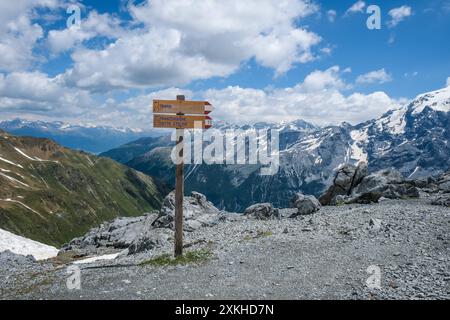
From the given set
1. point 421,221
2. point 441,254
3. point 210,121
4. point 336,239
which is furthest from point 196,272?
point 421,221

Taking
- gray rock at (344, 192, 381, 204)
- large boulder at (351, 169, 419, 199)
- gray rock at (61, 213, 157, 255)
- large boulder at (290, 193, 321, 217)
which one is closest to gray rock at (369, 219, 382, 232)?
large boulder at (290, 193, 321, 217)

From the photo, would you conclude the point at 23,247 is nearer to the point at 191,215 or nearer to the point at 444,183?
the point at 191,215

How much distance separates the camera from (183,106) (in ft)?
69.3

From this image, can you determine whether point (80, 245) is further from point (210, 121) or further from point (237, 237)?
point (210, 121)

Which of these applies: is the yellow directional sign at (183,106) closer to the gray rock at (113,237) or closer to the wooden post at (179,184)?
the wooden post at (179,184)

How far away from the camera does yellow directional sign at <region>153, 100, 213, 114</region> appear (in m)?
21.0

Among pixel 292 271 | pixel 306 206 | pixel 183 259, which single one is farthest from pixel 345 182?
pixel 292 271

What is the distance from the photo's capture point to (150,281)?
1856cm

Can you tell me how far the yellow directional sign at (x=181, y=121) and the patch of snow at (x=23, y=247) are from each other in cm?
5270

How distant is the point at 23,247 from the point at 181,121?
6533cm

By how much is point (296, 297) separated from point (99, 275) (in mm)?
9868

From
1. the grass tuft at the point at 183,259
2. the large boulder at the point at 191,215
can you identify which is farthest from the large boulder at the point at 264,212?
the grass tuft at the point at 183,259

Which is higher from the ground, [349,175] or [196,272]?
[349,175]
